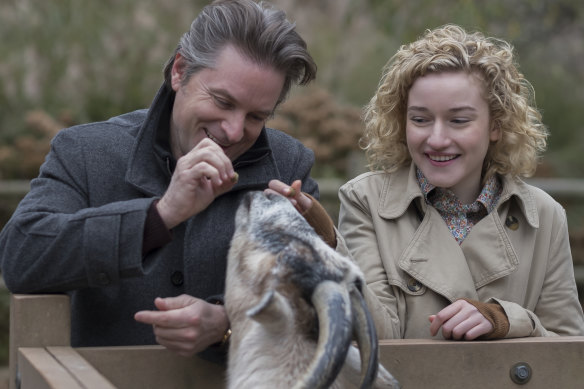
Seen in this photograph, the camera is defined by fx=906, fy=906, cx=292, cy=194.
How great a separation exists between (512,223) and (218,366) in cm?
114

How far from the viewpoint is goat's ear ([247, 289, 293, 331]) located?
5.46 ft

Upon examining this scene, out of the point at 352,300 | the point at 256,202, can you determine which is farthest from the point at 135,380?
the point at 352,300

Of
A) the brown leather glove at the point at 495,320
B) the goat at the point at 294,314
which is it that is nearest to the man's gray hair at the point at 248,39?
the goat at the point at 294,314

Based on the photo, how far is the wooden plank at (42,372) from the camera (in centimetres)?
180

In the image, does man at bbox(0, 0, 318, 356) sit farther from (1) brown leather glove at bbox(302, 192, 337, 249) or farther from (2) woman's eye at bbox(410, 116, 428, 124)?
(2) woman's eye at bbox(410, 116, 428, 124)

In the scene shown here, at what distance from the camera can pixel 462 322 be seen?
2379 millimetres

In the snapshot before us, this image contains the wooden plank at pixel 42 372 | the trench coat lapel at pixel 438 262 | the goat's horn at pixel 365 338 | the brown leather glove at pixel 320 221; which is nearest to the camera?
the goat's horn at pixel 365 338

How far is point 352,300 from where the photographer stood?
1793mm

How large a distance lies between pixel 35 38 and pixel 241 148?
547cm

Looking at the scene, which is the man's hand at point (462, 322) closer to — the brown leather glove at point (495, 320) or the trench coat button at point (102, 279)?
the brown leather glove at point (495, 320)

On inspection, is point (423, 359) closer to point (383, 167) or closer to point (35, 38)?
point (383, 167)

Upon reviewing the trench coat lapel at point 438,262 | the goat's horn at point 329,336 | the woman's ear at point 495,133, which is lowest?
the trench coat lapel at point 438,262

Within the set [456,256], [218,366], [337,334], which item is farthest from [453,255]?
[337,334]

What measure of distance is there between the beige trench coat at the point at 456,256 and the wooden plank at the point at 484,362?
32 cm
